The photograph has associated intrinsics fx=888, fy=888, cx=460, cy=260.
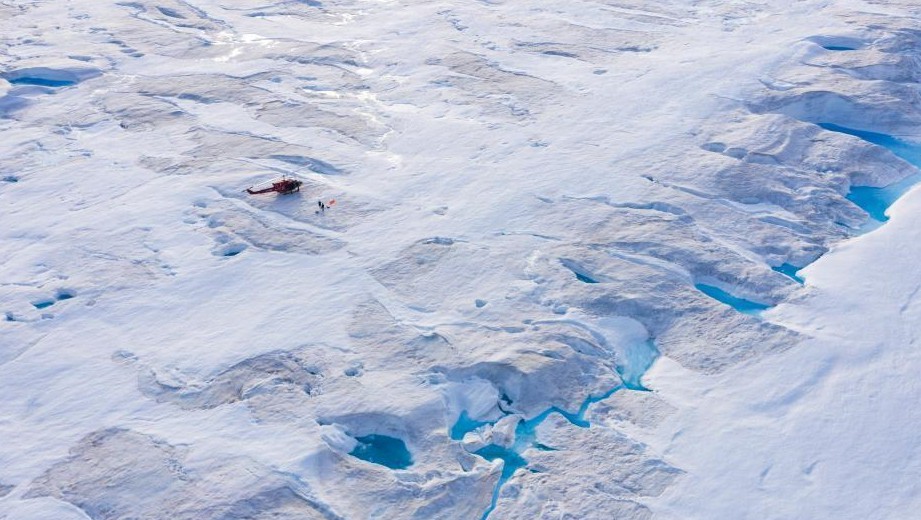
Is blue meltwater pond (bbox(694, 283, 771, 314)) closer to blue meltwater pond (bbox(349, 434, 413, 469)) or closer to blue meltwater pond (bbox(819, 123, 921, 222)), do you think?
blue meltwater pond (bbox(819, 123, 921, 222))

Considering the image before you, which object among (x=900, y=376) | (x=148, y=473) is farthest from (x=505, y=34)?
(x=148, y=473)

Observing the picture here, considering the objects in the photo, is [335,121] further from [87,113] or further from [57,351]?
[57,351]

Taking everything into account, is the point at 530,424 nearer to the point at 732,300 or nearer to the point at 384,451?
the point at 384,451

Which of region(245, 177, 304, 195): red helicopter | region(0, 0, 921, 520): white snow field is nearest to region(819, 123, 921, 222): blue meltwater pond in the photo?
region(0, 0, 921, 520): white snow field

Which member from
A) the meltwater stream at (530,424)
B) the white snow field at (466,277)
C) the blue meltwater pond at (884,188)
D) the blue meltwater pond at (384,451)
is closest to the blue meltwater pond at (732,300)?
the white snow field at (466,277)

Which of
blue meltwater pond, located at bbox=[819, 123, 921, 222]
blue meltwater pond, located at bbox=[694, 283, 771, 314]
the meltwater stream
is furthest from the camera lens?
blue meltwater pond, located at bbox=[819, 123, 921, 222]

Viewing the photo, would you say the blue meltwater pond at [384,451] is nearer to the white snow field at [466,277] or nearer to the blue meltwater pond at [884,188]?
the white snow field at [466,277]
